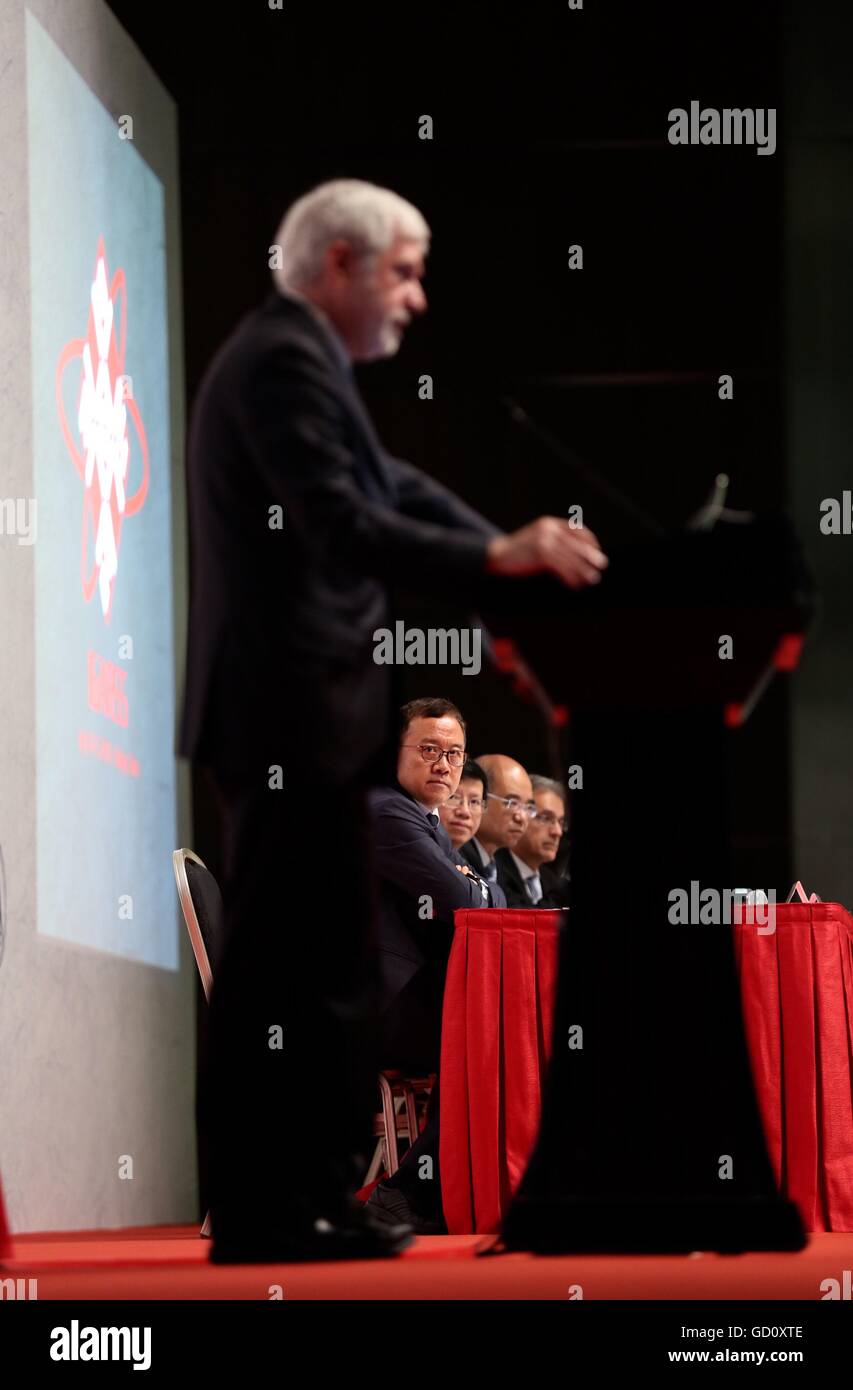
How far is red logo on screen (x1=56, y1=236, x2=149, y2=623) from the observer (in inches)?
203

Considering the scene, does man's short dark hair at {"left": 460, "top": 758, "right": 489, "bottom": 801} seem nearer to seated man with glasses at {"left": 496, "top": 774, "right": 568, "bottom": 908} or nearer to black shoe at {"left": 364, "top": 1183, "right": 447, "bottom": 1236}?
seated man with glasses at {"left": 496, "top": 774, "right": 568, "bottom": 908}

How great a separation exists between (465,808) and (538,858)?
1240 mm

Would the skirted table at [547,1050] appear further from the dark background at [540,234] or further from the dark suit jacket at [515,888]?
the dark background at [540,234]

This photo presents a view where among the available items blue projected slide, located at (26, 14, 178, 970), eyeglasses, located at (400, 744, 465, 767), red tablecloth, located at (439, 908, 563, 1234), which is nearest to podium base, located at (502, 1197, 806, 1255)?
red tablecloth, located at (439, 908, 563, 1234)

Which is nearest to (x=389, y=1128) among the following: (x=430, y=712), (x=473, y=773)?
(x=430, y=712)

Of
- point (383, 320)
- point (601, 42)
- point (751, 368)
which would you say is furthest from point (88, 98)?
point (383, 320)

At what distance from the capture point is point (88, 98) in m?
5.50

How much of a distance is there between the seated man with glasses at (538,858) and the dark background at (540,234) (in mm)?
943

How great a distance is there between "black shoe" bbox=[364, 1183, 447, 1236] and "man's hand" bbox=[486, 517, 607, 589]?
7.50ft

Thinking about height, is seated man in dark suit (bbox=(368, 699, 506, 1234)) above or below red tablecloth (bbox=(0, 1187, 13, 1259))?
above

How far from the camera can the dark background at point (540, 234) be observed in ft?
22.5

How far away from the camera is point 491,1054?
3775mm

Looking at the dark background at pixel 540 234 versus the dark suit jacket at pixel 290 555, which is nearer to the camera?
the dark suit jacket at pixel 290 555

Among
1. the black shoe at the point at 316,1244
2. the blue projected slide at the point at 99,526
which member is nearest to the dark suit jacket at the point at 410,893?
the blue projected slide at the point at 99,526
